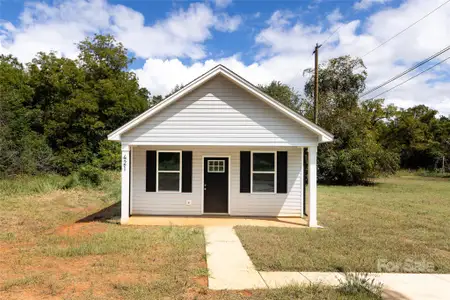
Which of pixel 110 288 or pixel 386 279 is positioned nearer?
pixel 110 288

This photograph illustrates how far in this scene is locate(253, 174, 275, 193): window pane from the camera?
431 inches

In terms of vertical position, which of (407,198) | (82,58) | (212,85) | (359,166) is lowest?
(407,198)

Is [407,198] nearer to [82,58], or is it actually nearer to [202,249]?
[202,249]

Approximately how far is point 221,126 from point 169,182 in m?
2.87

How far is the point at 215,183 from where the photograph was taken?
1095 centimetres

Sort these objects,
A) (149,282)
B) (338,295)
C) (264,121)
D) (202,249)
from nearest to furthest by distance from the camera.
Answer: (338,295), (149,282), (202,249), (264,121)

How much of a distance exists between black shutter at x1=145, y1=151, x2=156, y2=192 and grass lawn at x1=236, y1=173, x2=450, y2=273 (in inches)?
142

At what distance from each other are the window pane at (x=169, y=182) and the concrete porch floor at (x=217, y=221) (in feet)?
3.22

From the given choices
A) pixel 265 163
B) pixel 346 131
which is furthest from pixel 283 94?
pixel 265 163

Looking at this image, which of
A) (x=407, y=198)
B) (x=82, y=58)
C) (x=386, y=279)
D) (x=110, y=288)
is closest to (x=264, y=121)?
(x=386, y=279)

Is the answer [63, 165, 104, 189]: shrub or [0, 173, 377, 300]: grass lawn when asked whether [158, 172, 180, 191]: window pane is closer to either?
[0, 173, 377, 300]: grass lawn

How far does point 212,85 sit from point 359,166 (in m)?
15.9

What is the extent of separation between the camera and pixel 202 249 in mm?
6914

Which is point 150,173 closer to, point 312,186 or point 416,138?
point 312,186
